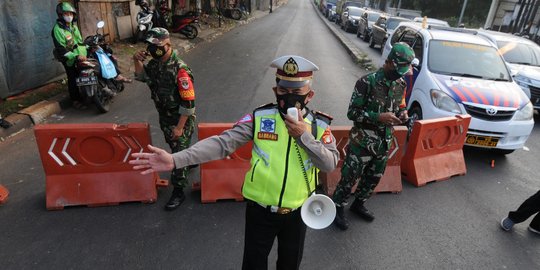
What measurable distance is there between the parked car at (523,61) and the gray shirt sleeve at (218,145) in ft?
25.3

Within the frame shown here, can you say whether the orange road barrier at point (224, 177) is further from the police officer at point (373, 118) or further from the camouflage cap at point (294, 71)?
the camouflage cap at point (294, 71)

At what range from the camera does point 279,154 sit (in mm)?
2137

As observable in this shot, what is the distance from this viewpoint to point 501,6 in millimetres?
28266

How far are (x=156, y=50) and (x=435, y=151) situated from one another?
407cm

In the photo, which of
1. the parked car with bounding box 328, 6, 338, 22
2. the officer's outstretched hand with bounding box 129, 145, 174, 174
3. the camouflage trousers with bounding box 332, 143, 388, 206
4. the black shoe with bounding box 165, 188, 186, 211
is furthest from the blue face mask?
the parked car with bounding box 328, 6, 338, 22

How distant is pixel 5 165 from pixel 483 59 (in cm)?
806

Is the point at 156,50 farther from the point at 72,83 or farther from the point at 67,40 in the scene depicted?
the point at 72,83

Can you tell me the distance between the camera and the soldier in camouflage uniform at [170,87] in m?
3.67

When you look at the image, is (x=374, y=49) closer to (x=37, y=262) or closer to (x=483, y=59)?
(x=483, y=59)

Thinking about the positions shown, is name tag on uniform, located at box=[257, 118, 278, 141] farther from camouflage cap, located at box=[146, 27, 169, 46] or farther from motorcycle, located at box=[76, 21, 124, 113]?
motorcycle, located at box=[76, 21, 124, 113]

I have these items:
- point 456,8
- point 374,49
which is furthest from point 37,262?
point 456,8

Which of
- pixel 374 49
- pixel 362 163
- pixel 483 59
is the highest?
pixel 483 59

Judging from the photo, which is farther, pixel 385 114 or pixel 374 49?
pixel 374 49

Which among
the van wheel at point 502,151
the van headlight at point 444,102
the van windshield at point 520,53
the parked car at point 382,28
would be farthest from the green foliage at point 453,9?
the van headlight at point 444,102
